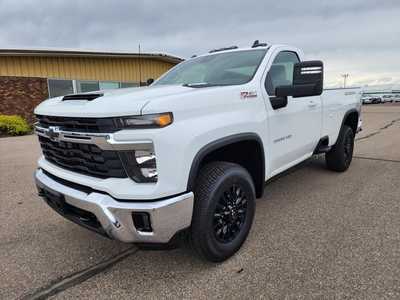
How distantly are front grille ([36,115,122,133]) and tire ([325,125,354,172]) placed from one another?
13.4 ft

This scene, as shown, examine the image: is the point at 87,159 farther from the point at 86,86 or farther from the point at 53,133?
the point at 86,86

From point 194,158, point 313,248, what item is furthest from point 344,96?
point 194,158

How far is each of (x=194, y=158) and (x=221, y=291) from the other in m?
1.03

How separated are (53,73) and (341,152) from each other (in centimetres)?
1368

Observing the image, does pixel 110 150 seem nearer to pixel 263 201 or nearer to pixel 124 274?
pixel 124 274

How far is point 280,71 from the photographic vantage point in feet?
12.2

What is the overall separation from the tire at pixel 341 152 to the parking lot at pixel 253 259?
945 mm

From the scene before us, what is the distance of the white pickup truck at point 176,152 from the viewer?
2.19m

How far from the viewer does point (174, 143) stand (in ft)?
7.28

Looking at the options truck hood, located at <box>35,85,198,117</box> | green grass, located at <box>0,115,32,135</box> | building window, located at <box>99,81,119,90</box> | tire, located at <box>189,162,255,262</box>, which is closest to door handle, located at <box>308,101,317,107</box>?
tire, located at <box>189,162,255,262</box>

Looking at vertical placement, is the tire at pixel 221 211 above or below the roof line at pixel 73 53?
below

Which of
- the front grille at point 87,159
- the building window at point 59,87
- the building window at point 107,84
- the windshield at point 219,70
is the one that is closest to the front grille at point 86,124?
the front grille at point 87,159

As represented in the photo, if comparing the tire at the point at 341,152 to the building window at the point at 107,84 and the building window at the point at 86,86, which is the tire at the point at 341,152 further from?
the building window at the point at 107,84

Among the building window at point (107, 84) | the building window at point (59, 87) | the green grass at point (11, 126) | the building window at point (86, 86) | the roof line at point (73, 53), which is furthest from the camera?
the building window at point (107, 84)
